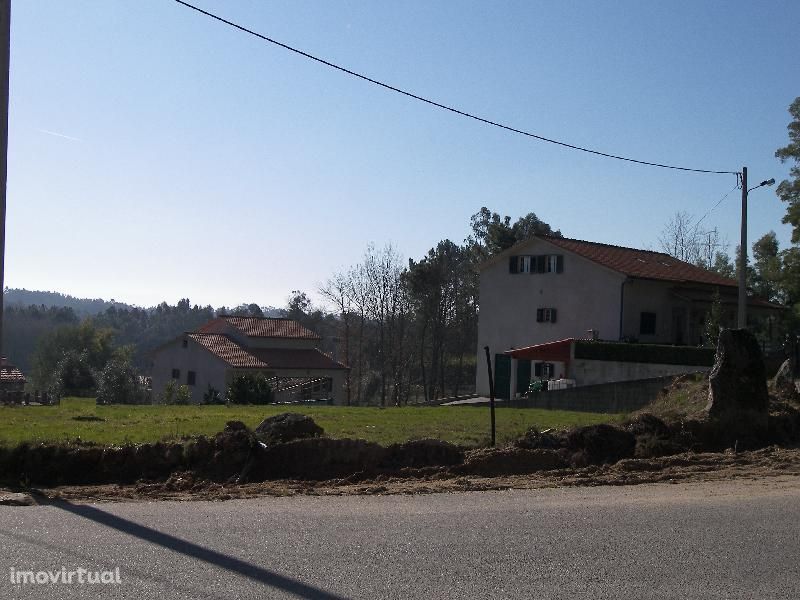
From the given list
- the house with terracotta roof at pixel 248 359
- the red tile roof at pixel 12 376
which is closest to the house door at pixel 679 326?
the house with terracotta roof at pixel 248 359

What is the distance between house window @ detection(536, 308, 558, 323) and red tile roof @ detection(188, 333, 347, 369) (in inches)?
681

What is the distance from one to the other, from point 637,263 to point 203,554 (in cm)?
4319

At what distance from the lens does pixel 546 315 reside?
48.7 metres

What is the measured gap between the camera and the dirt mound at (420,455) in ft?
44.8

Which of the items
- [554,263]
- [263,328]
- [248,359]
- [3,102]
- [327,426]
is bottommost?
[327,426]

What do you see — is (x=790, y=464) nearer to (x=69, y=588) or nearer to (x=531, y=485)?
(x=531, y=485)

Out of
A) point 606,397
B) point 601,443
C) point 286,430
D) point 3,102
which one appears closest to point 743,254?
point 606,397

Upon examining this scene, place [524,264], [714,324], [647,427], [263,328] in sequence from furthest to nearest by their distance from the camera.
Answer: [263,328], [524,264], [714,324], [647,427]

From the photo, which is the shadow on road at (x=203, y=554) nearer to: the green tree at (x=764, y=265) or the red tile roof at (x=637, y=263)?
the red tile roof at (x=637, y=263)

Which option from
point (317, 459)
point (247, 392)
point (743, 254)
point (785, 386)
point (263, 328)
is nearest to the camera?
point (317, 459)

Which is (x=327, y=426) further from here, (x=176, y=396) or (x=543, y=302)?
(x=543, y=302)

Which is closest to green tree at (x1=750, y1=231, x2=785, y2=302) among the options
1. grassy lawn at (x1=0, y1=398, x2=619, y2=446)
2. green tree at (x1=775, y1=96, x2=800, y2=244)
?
green tree at (x1=775, y1=96, x2=800, y2=244)

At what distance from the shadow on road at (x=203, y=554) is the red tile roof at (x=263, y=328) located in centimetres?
5223

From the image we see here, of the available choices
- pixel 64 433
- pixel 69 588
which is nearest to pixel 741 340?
pixel 64 433
